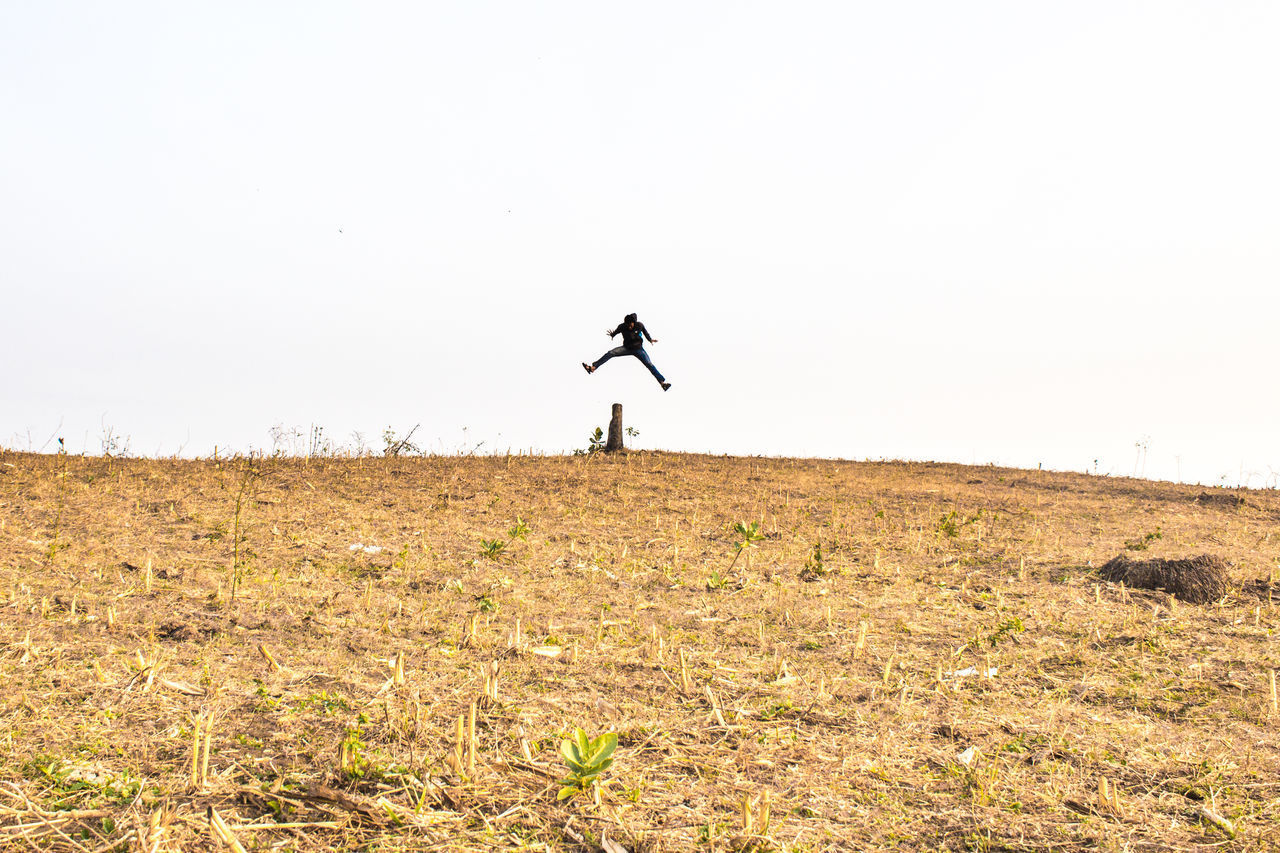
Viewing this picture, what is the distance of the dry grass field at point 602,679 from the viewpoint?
350 cm

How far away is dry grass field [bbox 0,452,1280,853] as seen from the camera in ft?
11.5

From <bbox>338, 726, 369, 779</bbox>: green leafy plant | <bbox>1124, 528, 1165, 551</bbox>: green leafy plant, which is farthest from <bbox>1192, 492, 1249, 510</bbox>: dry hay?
<bbox>338, 726, 369, 779</bbox>: green leafy plant

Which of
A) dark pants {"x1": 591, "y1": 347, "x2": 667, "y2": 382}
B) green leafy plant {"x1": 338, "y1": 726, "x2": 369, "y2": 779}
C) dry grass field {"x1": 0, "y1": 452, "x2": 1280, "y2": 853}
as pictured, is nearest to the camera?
dry grass field {"x1": 0, "y1": 452, "x2": 1280, "y2": 853}

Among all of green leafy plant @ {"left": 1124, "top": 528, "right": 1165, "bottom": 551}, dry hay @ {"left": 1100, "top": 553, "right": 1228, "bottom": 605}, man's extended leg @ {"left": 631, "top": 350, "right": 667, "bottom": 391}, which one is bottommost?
dry hay @ {"left": 1100, "top": 553, "right": 1228, "bottom": 605}

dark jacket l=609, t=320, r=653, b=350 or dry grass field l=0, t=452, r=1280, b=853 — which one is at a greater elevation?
dark jacket l=609, t=320, r=653, b=350

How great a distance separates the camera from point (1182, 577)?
25.4ft

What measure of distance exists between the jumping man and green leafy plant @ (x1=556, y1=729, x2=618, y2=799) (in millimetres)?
A: 11531

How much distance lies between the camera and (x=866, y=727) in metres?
4.62

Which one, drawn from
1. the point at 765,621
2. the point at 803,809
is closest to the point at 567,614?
the point at 765,621

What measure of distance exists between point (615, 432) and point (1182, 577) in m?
10.6

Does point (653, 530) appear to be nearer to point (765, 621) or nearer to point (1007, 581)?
point (765, 621)

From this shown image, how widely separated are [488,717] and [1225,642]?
5919mm

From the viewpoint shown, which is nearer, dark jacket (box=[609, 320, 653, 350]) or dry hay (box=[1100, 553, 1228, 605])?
dry hay (box=[1100, 553, 1228, 605])

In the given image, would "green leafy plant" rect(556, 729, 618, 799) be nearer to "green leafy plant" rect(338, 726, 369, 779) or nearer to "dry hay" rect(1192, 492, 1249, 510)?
"green leafy plant" rect(338, 726, 369, 779)
